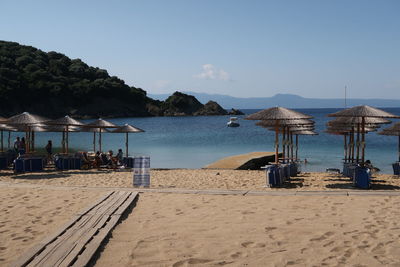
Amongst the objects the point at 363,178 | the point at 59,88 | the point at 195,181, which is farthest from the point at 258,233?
the point at 59,88

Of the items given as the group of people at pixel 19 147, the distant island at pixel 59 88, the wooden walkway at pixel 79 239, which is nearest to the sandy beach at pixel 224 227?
the wooden walkway at pixel 79 239

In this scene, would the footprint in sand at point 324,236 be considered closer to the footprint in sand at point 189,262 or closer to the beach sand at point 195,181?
the footprint in sand at point 189,262

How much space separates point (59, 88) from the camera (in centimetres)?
8194

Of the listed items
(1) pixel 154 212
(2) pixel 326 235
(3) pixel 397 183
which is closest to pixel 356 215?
(2) pixel 326 235

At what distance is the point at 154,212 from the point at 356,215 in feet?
11.8

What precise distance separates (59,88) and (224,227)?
268ft

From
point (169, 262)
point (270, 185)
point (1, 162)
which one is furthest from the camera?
point (1, 162)

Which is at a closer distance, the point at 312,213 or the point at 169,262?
the point at 169,262

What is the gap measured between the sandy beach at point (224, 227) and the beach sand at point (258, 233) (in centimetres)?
1

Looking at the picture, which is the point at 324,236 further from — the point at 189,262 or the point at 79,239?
the point at 79,239

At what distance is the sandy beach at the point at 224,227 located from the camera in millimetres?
4980

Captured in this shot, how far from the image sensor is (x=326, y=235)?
5.89 meters

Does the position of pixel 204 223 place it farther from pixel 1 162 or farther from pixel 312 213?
pixel 1 162

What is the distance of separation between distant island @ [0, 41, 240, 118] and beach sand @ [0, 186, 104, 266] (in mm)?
69944
